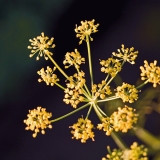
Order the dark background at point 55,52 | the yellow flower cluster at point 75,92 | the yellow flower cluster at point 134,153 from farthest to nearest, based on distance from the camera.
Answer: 1. the dark background at point 55,52
2. the yellow flower cluster at point 75,92
3. the yellow flower cluster at point 134,153

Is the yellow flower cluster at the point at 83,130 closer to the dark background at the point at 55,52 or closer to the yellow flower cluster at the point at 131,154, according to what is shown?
the yellow flower cluster at the point at 131,154

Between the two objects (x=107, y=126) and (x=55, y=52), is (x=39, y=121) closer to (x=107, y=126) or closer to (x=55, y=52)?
(x=107, y=126)

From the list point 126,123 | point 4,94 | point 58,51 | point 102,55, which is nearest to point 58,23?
point 58,51

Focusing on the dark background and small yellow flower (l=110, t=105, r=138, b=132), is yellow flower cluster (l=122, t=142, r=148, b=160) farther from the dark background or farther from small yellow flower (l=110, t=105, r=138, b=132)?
the dark background

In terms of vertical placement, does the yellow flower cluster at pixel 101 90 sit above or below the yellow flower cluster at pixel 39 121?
below

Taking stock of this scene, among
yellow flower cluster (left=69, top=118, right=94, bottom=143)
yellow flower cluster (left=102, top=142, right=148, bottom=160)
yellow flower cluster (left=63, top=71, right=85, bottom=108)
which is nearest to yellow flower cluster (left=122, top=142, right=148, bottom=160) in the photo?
Answer: yellow flower cluster (left=102, top=142, right=148, bottom=160)

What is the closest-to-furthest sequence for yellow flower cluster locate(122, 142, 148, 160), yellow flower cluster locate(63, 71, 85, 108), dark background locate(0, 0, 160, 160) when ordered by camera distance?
yellow flower cluster locate(122, 142, 148, 160) < yellow flower cluster locate(63, 71, 85, 108) < dark background locate(0, 0, 160, 160)

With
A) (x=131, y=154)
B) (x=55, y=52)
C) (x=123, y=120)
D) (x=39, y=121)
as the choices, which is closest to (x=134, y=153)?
(x=131, y=154)

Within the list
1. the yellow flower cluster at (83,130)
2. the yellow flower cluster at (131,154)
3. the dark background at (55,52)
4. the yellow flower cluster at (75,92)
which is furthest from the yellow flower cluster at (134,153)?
the dark background at (55,52)

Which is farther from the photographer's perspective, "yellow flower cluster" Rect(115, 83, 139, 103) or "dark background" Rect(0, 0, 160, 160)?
"dark background" Rect(0, 0, 160, 160)
